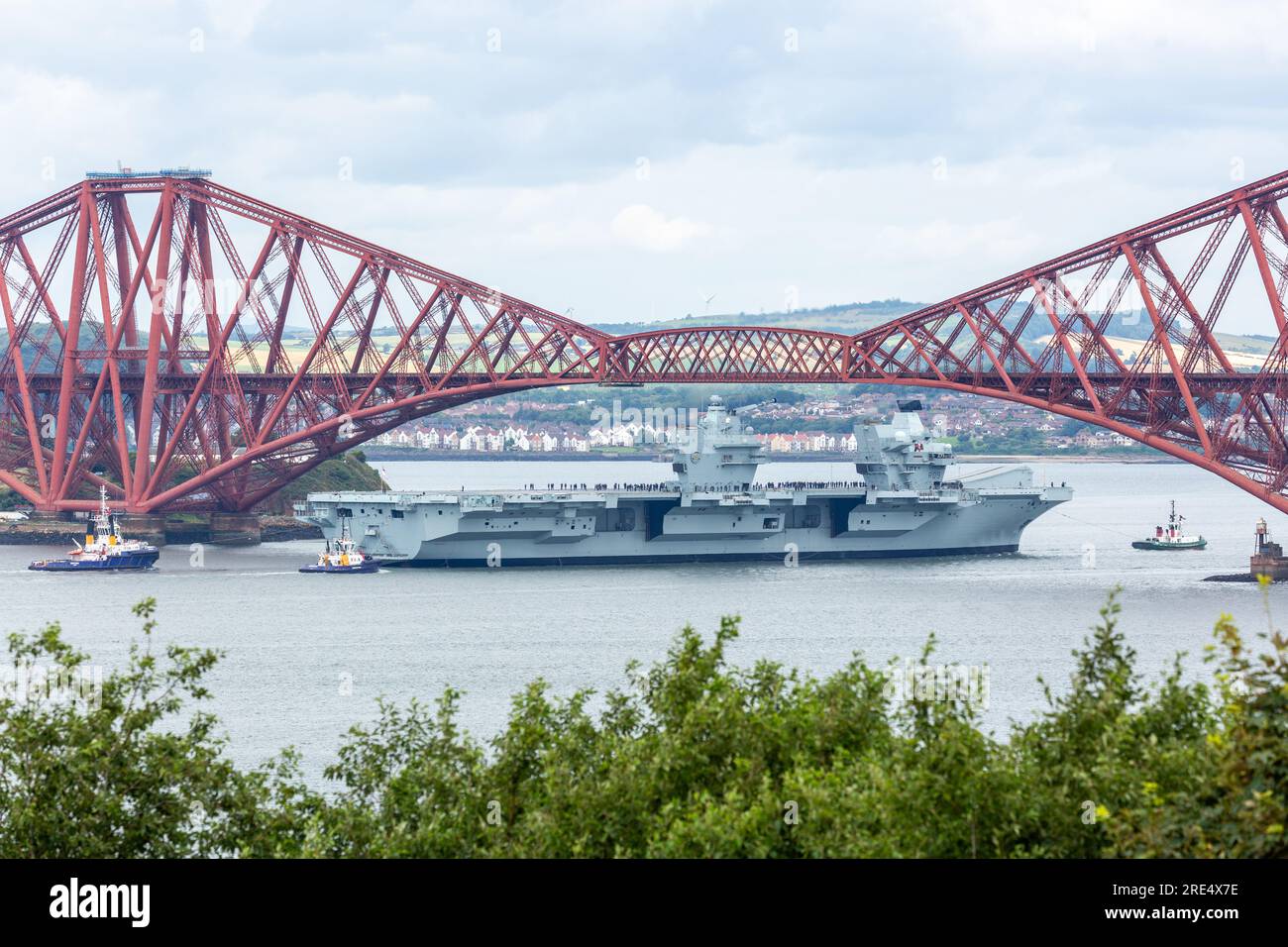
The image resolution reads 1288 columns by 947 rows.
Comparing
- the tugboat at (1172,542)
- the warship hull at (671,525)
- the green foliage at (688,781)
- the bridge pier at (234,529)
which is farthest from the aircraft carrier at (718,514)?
the green foliage at (688,781)

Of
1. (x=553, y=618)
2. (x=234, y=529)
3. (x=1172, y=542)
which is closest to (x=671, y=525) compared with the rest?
(x=553, y=618)

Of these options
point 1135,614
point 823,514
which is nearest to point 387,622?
point 1135,614

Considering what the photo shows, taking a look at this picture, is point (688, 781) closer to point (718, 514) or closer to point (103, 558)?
point (718, 514)

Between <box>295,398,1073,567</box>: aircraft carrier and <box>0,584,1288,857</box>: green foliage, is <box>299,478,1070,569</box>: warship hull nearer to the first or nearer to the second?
<box>295,398,1073,567</box>: aircraft carrier

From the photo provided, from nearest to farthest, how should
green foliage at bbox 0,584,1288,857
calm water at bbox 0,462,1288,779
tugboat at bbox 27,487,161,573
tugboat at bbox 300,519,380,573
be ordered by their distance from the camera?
green foliage at bbox 0,584,1288,857 → calm water at bbox 0,462,1288,779 → tugboat at bbox 300,519,380,573 → tugboat at bbox 27,487,161,573

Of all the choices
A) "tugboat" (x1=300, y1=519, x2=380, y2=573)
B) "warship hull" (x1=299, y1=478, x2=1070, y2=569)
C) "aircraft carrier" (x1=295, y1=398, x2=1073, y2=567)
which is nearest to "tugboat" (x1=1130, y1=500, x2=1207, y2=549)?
"aircraft carrier" (x1=295, y1=398, x2=1073, y2=567)

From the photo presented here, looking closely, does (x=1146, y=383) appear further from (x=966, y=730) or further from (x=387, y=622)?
(x=966, y=730)

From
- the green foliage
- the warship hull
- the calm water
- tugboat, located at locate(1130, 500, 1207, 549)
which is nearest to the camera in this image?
the green foliage

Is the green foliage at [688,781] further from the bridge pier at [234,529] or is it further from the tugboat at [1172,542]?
Result: the tugboat at [1172,542]
